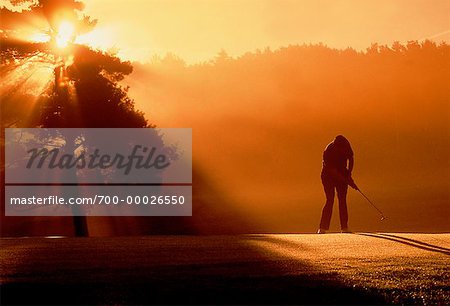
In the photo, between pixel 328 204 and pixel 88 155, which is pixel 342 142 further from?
pixel 88 155

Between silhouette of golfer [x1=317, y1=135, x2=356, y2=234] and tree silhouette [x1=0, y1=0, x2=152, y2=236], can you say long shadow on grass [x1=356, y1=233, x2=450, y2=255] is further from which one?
tree silhouette [x1=0, y1=0, x2=152, y2=236]

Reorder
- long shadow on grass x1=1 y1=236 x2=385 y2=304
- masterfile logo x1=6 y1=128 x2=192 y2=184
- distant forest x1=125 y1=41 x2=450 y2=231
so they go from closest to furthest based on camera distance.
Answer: long shadow on grass x1=1 y1=236 x2=385 y2=304, masterfile logo x1=6 y1=128 x2=192 y2=184, distant forest x1=125 y1=41 x2=450 y2=231

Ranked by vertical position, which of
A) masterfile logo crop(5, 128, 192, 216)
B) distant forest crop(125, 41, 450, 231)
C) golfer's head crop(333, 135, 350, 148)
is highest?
distant forest crop(125, 41, 450, 231)

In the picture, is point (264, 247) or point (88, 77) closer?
point (264, 247)

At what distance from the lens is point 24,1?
3659 centimetres

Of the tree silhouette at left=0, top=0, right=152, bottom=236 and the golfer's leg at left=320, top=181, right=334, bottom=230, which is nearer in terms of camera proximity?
the golfer's leg at left=320, top=181, right=334, bottom=230

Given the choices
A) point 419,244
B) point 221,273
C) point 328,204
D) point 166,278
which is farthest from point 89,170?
point 166,278

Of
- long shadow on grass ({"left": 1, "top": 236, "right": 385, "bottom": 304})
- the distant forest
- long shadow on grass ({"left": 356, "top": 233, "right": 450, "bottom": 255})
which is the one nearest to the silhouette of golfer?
long shadow on grass ({"left": 356, "top": 233, "right": 450, "bottom": 255})

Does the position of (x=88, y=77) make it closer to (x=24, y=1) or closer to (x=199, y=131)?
(x=24, y=1)

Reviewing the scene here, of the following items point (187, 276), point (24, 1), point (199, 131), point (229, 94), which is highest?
point (229, 94)

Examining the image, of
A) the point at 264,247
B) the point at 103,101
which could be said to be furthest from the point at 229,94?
the point at 264,247

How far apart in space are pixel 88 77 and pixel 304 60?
338ft

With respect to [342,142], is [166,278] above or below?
below

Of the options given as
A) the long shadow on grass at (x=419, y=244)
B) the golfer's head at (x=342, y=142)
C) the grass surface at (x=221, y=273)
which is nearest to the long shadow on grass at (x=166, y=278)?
the grass surface at (x=221, y=273)
